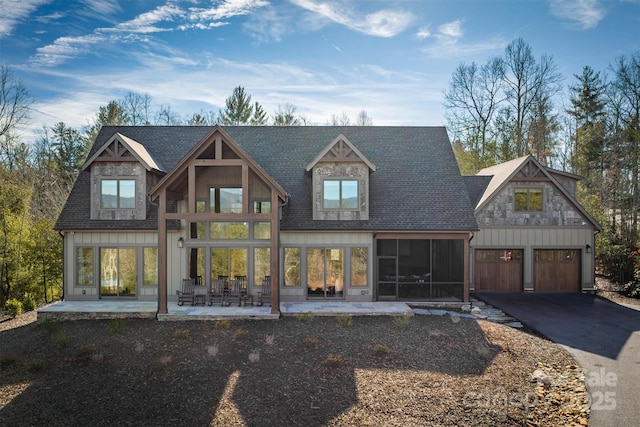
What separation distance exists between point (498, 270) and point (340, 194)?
849 cm

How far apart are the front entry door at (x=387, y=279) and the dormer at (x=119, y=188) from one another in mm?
9352

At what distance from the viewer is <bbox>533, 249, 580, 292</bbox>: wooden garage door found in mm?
17016

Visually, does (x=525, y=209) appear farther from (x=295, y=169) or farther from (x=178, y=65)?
(x=178, y=65)

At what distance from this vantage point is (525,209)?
1706 centimetres

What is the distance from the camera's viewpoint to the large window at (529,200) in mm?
17031

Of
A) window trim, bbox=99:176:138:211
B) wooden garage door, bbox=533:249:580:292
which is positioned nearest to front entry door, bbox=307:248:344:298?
window trim, bbox=99:176:138:211

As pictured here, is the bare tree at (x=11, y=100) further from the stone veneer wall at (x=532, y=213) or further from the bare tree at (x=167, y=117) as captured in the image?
the stone veneer wall at (x=532, y=213)

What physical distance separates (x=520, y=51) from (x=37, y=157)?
1481 inches

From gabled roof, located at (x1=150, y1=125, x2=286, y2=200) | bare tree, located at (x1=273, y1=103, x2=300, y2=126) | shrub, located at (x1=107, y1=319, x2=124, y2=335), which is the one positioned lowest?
shrub, located at (x1=107, y1=319, x2=124, y2=335)

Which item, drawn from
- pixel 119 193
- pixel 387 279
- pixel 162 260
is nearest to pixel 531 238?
pixel 387 279

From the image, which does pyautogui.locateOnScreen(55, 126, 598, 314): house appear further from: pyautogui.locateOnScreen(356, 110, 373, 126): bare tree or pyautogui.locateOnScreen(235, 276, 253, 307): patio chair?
pyautogui.locateOnScreen(356, 110, 373, 126): bare tree

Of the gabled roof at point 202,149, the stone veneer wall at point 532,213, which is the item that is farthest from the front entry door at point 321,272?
the stone veneer wall at point 532,213

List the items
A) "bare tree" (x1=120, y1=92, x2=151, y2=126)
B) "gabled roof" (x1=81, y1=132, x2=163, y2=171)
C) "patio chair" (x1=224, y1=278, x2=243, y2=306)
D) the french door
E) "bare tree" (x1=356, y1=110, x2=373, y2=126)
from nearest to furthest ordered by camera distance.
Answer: "patio chair" (x1=224, y1=278, x2=243, y2=306), "gabled roof" (x1=81, y1=132, x2=163, y2=171), the french door, "bare tree" (x1=120, y1=92, x2=151, y2=126), "bare tree" (x1=356, y1=110, x2=373, y2=126)

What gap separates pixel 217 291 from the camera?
13.8 m
